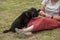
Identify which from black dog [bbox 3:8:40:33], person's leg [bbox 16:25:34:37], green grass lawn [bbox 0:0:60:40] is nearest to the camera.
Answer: person's leg [bbox 16:25:34:37]

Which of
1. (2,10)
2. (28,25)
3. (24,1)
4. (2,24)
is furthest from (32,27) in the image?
(24,1)

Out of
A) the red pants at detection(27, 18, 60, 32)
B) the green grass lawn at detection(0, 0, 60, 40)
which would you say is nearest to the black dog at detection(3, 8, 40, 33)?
the red pants at detection(27, 18, 60, 32)

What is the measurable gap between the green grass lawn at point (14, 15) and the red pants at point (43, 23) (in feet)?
0.31

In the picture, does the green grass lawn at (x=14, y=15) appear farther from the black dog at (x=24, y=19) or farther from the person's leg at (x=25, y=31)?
the black dog at (x=24, y=19)

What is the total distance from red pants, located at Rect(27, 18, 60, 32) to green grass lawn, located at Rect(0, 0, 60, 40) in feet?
0.31

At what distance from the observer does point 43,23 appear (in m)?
4.75

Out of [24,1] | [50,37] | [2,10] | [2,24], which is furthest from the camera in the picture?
[24,1]

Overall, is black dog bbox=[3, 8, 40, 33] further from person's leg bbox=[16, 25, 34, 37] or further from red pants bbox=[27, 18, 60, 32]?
person's leg bbox=[16, 25, 34, 37]

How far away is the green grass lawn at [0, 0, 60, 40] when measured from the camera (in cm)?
466

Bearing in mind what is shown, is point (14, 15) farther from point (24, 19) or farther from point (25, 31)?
point (25, 31)

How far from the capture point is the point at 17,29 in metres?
4.62

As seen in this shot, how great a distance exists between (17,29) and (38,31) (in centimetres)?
50

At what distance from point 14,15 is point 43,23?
5.32ft

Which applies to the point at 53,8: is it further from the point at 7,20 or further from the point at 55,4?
the point at 7,20
